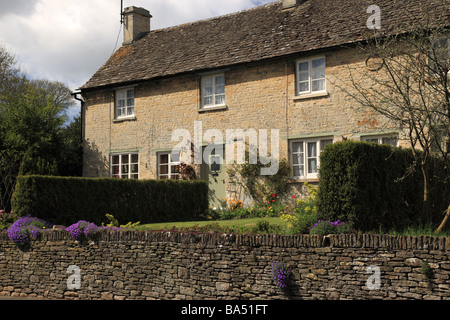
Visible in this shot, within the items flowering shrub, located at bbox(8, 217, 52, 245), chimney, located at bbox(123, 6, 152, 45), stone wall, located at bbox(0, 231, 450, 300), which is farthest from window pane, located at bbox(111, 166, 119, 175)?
stone wall, located at bbox(0, 231, 450, 300)

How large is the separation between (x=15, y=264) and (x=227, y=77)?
35.9 feet

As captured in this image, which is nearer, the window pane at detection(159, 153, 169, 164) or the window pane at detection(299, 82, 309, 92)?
the window pane at detection(299, 82, 309, 92)

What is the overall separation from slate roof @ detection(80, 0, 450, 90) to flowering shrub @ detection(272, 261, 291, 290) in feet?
32.0

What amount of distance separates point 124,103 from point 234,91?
19.4ft

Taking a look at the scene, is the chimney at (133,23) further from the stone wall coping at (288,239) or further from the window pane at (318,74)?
the stone wall coping at (288,239)

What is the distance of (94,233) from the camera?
38.1 ft

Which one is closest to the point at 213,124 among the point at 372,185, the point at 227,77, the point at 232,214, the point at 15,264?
the point at 227,77

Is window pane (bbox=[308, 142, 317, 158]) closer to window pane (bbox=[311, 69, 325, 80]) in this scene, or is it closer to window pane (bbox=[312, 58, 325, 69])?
window pane (bbox=[311, 69, 325, 80])

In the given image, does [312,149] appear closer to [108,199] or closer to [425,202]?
[108,199]

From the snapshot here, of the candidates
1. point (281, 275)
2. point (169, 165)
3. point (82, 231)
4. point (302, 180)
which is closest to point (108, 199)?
point (82, 231)

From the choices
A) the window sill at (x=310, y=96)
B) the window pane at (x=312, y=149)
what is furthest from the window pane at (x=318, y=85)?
the window pane at (x=312, y=149)

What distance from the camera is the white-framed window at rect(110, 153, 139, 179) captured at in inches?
909

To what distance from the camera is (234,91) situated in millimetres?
20484

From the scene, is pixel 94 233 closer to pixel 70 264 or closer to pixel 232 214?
pixel 70 264
